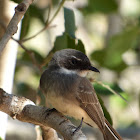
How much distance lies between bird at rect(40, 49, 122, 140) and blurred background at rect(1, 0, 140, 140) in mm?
246

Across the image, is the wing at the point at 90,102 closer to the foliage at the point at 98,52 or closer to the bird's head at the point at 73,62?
the bird's head at the point at 73,62

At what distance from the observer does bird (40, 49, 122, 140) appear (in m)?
2.84

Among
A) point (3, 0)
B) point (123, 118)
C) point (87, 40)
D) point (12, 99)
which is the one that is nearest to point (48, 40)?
point (87, 40)

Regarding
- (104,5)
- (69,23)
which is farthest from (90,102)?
(104,5)

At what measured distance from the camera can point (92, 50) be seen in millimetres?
6027

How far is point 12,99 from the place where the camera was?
2.65m

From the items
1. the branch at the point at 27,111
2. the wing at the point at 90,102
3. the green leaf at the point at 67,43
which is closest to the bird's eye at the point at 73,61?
the wing at the point at 90,102

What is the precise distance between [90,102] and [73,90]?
8.2 inches

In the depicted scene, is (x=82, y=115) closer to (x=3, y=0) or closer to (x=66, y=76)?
(x=66, y=76)

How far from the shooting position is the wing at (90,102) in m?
2.93

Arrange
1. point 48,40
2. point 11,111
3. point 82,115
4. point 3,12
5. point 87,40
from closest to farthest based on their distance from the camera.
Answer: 1. point 11,111
2. point 82,115
3. point 3,12
4. point 48,40
5. point 87,40

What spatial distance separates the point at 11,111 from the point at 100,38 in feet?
20.2

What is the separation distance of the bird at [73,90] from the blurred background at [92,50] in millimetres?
246

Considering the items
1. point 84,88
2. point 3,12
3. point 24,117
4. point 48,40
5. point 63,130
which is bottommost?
point 63,130
